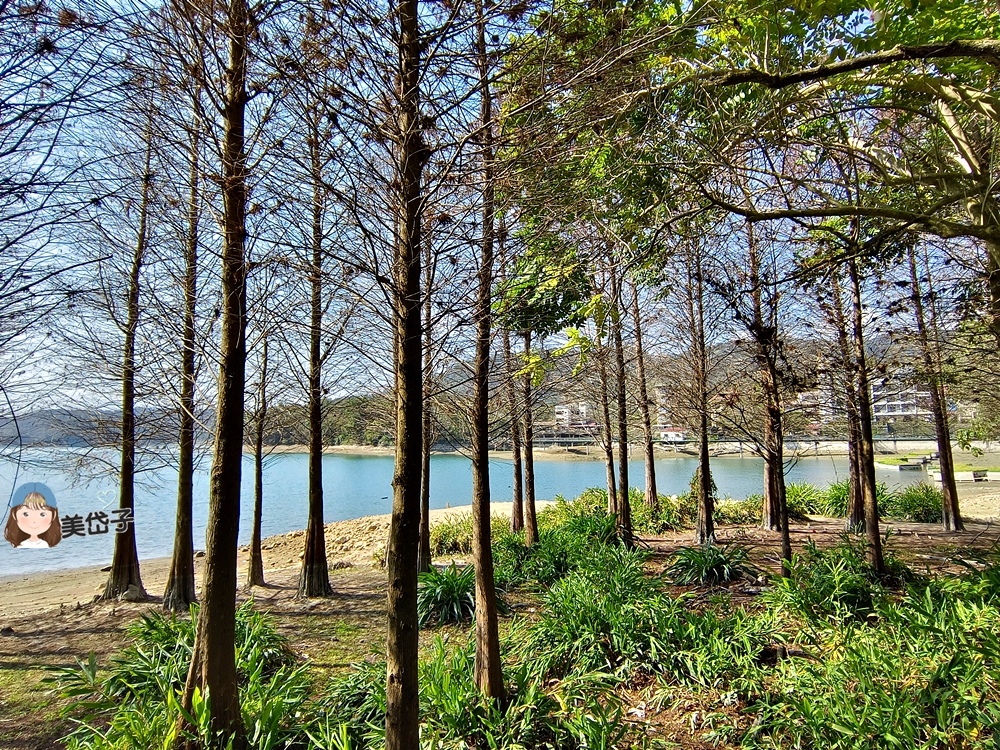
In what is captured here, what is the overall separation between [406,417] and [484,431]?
2.24m

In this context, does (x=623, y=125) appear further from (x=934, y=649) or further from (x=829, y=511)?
(x=829, y=511)

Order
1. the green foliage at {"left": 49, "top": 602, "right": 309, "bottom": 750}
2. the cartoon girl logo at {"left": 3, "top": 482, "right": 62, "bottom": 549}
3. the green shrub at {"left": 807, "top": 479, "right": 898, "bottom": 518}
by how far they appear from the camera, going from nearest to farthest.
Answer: the green foliage at {"left": 49, "top": 602, "right": 309, "bottom": 750}
the cartoon girl logo at {"left": 3, "top": 482, "right": 62, "bottom": 549}
the green shrub at {"left": 807, "top": 479, "right": 898, "bottom": 518}

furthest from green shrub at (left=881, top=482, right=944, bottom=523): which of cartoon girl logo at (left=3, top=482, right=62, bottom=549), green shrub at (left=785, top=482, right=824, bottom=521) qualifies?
cartoon girl logo at (left=3, top=482, right=62, bottom=549)

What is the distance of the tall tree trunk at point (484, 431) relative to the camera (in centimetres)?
276

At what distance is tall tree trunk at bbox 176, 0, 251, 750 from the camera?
340 cm

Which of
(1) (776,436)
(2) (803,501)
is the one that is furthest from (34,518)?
(2) (803,501)

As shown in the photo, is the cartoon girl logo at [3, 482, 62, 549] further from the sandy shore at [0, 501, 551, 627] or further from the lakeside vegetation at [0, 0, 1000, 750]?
the sandy shore at [0, 501, 551, 627]

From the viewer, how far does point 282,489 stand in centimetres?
2397

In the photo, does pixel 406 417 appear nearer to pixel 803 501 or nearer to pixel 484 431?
pixel 484 431

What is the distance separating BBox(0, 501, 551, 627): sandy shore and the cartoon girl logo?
8.08 feet

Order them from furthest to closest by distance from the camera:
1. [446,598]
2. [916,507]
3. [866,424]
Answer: [916,507] → [866,424] → [446,598]

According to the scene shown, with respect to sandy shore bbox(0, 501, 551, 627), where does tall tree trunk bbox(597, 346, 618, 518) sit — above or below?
above

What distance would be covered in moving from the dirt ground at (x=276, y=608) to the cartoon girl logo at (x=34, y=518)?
49.5 inches

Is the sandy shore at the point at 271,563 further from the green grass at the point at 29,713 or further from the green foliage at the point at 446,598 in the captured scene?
the green foliage at the point at 446,598
